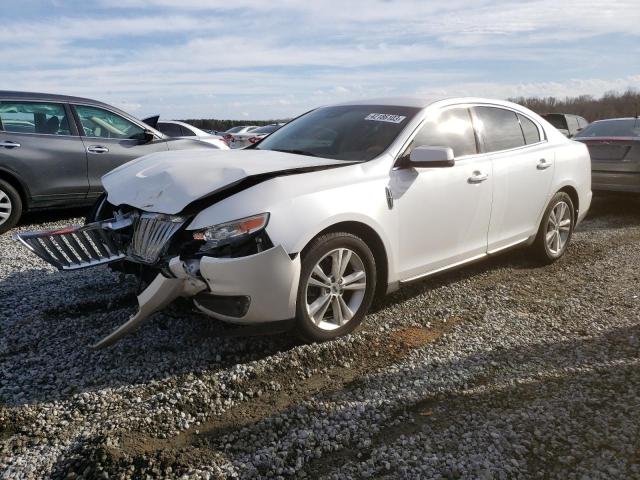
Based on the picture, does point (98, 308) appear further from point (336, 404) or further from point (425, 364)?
point (425, 364)

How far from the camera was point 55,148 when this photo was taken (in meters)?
7.10

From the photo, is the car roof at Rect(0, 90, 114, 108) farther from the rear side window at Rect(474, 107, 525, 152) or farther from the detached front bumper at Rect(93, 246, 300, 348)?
the rear side window at Rect(474, 107, 525, 152)

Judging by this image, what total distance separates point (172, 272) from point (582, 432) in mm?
2321

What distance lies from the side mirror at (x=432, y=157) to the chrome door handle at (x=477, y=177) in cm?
60

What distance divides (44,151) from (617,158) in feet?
26.8

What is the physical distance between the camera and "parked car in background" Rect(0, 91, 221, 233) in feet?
22.4

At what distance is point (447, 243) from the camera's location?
432 centimetres

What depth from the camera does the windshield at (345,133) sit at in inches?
164

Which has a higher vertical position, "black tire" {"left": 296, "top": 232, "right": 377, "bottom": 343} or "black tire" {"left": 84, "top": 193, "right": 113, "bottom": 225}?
"black tire" {"left": 84, "top": 193, "right": 113, "bottom": 225}

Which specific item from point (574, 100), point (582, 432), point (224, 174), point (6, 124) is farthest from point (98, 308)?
point (574, 100)

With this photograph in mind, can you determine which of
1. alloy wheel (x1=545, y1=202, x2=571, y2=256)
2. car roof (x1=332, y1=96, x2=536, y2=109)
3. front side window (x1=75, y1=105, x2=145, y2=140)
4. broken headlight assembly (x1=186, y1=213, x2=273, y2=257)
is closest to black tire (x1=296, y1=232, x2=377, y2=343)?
broken headlight assembly (x1=186, y1=213, x2=273, y2=257)

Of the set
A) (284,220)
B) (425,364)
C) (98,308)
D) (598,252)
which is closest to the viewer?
(284,220)

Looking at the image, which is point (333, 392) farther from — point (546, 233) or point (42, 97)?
point (42, 97)

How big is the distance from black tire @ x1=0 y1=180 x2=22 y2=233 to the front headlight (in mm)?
4694
